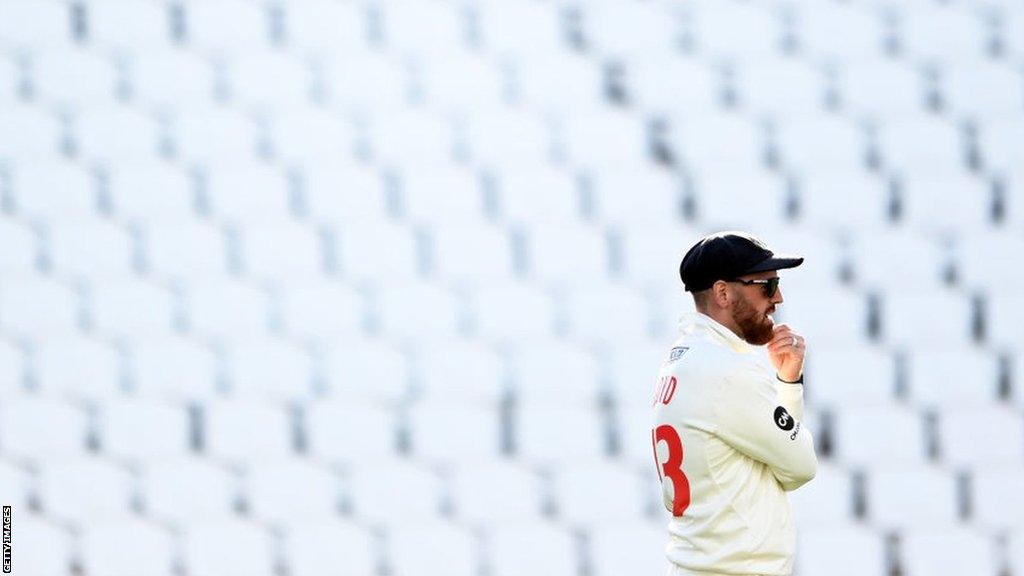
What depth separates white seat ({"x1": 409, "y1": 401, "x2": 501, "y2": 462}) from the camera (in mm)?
3354

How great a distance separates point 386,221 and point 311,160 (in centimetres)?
30

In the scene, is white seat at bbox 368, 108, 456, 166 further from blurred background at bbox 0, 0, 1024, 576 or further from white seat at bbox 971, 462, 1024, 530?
white seat at bbox 971, 462, 1024, 530

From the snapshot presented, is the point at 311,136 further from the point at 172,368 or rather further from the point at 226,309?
the point at 172,368

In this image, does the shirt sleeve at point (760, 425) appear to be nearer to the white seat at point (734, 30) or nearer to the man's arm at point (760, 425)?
the man's arm at point (760, 425)

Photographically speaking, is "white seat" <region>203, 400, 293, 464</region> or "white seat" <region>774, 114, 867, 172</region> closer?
"white seat" <region>203, 400, 293, 464</region>

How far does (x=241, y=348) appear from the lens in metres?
3.46

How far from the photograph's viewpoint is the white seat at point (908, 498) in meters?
3.36

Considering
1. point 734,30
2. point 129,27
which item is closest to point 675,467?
point 734,30

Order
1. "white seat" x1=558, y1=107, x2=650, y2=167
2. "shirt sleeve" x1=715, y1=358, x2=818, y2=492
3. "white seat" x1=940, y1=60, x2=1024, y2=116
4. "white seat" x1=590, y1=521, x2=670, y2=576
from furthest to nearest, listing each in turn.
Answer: "white seat" x1=940, y1=60, x2=1024, y2=116 < "white seat" x1=558, y1=107, x2=650, y2=167 < "white seat" x1=590, y1=521, x2=670, y2=576 < "shirt sleeve" x1=715, y1=358, x2=818, y2=492

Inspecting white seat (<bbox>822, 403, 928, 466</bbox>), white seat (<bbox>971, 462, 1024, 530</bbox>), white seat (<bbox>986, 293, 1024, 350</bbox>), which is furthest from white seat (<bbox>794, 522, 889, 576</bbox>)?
white seat (<bbox>986, 293, 1024, 350</bbox>)

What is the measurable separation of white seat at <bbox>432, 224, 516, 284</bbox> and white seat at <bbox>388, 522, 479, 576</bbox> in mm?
718

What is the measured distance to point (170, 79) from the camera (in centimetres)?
392

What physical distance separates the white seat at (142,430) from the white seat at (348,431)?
1.06 feet

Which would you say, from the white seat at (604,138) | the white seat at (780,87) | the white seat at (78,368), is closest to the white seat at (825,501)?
the white seat at (604,138)
